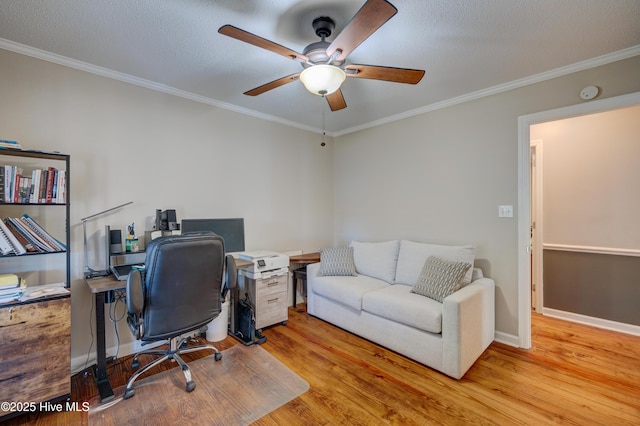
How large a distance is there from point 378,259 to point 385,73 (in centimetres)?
205

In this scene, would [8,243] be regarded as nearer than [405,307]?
Yes

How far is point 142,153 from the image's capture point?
267cm

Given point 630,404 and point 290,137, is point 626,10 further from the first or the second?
point 290,137

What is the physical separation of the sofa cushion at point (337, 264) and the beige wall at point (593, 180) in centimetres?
243

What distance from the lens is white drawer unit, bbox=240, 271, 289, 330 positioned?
119 inches

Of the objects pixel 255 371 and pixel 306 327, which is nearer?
pixel 255 371

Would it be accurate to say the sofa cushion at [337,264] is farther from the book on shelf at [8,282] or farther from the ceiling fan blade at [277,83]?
the book on shelf at [8,282]

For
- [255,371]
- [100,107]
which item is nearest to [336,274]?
[255,371]

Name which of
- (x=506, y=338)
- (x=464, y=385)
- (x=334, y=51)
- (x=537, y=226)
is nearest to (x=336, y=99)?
(x=334, y=51)

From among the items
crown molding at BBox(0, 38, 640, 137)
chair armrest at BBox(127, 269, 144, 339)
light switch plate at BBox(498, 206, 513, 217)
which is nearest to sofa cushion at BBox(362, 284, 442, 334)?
light switch plate at BBox(498, 206, 513, 217)

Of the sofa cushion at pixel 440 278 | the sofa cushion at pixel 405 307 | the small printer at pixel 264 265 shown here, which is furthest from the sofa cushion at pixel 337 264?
the sofa cushion at pixel 440 278

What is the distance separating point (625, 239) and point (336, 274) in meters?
3.04

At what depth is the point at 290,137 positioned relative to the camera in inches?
153

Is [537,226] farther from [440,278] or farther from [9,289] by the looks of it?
[9,289]
